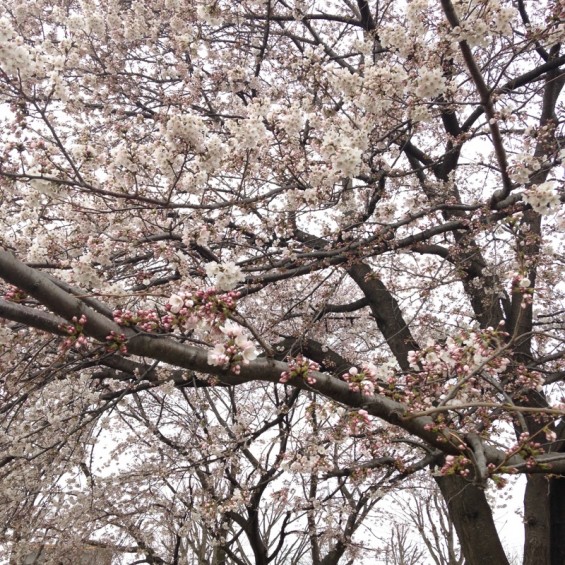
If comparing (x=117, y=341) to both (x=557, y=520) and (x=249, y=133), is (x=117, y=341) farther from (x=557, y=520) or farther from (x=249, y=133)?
(x=557, y=520)

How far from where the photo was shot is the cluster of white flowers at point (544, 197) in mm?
3020

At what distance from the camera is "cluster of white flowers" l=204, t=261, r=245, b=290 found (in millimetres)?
2877

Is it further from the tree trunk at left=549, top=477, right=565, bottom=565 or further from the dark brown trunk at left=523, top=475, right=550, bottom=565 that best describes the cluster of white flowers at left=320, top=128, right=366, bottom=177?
the tree trunk at left=549, top=477, right=565, bottom=565

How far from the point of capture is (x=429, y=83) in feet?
11.2

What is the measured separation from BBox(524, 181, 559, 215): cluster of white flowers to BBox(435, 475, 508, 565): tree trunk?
2701 mm

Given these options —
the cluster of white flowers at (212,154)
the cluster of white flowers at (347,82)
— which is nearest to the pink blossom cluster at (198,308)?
the cluster of white flowers at (212,154)

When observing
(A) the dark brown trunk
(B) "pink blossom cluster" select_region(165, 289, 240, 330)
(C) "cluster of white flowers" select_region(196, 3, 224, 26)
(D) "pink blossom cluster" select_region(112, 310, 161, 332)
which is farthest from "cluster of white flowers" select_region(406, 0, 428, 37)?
(A) the dark brown trunk

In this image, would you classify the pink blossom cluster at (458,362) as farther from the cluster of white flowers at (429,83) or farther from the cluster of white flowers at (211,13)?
the cluster of white flowers at (211,13)

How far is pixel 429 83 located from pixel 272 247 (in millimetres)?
2111

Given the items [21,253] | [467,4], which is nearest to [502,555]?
[467,4]

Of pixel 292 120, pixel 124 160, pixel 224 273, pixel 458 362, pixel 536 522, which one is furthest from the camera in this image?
pixel 536 522

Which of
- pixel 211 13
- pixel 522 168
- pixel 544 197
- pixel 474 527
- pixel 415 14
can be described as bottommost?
pixel 474 527

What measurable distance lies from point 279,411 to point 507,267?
10.5 feet

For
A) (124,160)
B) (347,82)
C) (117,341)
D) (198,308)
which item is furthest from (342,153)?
(117,341)
